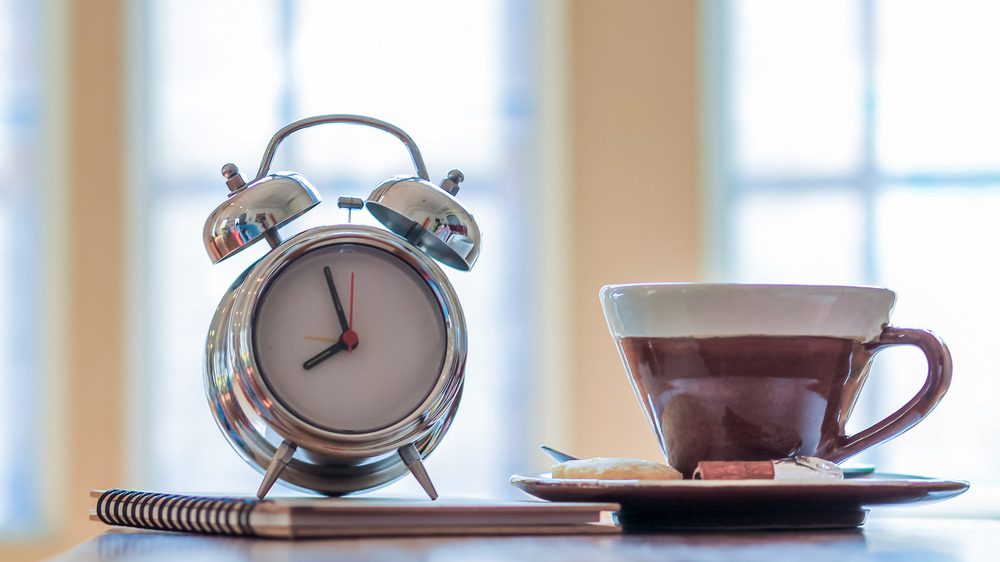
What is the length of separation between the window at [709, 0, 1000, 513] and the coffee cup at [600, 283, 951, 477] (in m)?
2.70

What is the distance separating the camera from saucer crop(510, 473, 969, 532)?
43 centimetres

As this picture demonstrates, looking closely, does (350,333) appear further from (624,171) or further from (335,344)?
(624,171)

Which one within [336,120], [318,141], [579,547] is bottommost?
[579,547]

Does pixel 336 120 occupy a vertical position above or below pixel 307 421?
above

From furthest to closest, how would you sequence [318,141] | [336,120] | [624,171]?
[318,141], [624,171], [336,120]

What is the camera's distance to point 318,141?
3.26 meters

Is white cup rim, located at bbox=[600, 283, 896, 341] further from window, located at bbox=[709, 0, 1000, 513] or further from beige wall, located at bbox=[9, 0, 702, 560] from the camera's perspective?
window, located at bbox=[709, 0, 1000, 513]

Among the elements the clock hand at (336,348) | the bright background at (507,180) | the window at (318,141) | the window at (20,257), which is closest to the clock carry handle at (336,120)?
the clock hand at (336,348)

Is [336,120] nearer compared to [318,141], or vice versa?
[336,120]

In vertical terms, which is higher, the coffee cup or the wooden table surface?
the coffee cup

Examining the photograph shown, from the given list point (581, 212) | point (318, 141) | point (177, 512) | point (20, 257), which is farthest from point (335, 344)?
point (20, 257)

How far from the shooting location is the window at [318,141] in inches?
126

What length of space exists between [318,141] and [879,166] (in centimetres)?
187

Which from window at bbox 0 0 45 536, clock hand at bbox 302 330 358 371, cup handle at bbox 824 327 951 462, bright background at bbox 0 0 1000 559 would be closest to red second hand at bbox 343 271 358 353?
clock hand at bbox 302 330 358 371
